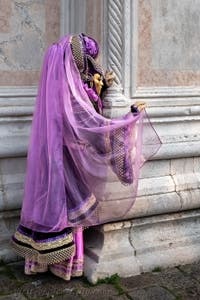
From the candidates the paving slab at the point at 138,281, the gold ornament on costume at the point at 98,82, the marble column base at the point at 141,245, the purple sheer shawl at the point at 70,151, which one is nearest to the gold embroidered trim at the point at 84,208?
the purple sheer shawl at the point at 70,151

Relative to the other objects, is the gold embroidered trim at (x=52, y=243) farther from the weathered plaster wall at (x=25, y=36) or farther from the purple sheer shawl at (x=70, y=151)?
the weathered plaster wall at (x=25, y=36)

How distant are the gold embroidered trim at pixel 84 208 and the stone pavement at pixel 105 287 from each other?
48 cm

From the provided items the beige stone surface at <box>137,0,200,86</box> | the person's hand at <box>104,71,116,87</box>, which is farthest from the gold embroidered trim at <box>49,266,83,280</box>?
the beige stone surface at <box>137,0,200,86</box>

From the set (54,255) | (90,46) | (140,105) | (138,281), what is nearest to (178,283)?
(138,281)

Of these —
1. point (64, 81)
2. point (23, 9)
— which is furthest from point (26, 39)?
point (64, 81)

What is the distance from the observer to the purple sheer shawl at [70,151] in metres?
3.72

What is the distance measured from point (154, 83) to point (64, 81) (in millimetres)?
844

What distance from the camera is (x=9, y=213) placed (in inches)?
165

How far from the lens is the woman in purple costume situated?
3723 millimetres

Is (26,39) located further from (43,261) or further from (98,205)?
(43,261)

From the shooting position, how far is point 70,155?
12.4 ft

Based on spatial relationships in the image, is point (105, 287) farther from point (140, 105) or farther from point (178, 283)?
point (140, 105)

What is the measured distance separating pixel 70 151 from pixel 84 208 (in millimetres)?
383

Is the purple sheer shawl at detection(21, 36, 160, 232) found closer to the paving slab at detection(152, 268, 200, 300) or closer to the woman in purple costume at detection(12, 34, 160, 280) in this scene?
the woman in purple costume at detection(12, 34, 160, 280)
